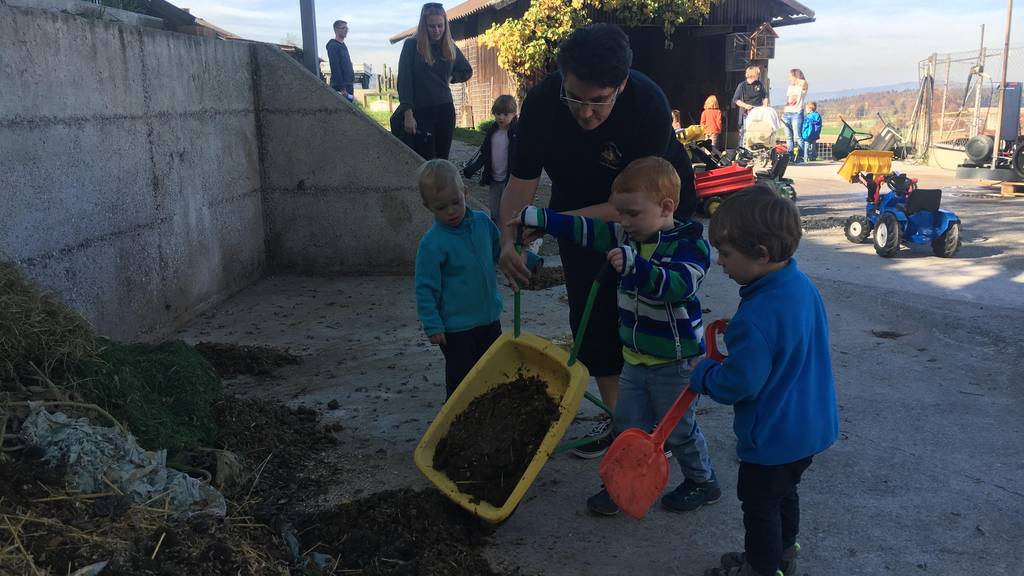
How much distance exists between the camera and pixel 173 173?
5570 millimetres

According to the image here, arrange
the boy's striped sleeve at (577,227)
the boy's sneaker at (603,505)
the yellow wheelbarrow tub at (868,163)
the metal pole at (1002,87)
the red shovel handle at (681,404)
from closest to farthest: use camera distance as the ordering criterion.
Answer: the red shovel handle at (681,404)
the boy's striped sleeve at (577,227)
the boy's sneaker at (603,505)
the yellow wheelbarrow tub at (868,163)
the metal pole at (1002,87)

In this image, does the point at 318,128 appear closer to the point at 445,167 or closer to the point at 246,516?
the point at 445,167

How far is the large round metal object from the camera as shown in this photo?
44.7ft

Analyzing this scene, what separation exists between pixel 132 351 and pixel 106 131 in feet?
5.54

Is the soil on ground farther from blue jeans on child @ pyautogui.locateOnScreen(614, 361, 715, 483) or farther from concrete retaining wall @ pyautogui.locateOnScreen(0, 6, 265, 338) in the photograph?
blue jeans on child @ pyautogui.locateOnScreen(614, 361, 715, 483)

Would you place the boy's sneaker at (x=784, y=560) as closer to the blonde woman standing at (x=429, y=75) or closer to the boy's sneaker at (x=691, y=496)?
the boy's sneaker at (x=691, y=496)

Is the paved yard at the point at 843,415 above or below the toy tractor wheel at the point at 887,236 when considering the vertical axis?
below

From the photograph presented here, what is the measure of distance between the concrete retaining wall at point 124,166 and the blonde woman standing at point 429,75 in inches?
57.5

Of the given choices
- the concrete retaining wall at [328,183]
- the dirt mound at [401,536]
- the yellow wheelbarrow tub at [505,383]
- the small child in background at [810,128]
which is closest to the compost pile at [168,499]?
the dirt mound at [401,536]

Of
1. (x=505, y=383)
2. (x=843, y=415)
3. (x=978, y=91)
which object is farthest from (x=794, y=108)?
(x=505, y=383)

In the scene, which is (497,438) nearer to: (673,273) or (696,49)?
(673,273)

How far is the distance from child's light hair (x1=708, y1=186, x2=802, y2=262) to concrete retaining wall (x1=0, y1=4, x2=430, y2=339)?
332cm

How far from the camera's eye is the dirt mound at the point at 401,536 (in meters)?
2.66

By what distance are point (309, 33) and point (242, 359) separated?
4.35 metres
